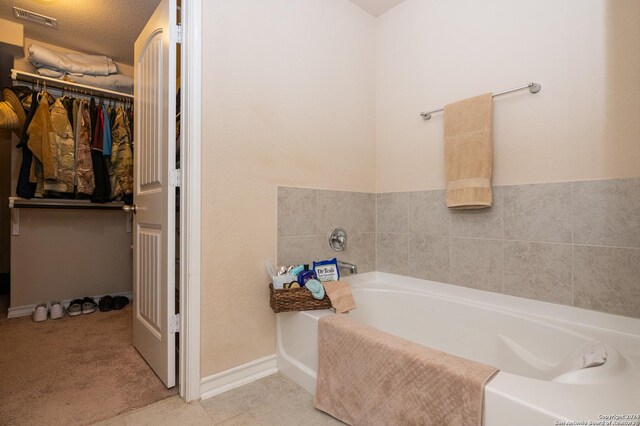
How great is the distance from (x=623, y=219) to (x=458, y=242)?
0.72 meters

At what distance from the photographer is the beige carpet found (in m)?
1.33

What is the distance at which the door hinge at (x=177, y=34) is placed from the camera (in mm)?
1480

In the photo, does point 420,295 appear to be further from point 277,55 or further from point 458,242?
point 277,55

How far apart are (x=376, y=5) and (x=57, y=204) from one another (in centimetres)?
305

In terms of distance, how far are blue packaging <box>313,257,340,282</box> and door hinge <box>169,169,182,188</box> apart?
837 mm

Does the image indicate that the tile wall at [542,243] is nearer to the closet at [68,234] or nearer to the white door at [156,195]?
the white door at [156,195]

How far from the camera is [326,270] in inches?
69.3

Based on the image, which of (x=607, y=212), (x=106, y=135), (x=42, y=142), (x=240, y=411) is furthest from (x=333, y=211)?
(x=42, y=142)

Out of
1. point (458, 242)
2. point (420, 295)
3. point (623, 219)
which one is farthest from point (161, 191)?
point (623, 219)

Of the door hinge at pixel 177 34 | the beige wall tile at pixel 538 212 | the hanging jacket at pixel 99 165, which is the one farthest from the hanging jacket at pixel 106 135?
the beige wall tile at pixel 538 212

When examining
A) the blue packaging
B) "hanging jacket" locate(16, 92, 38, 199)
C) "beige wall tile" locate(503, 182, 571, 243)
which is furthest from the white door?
"beige wall tile" locate(503, 182, 571, 243)

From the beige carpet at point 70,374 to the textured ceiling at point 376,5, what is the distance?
8.77 feet

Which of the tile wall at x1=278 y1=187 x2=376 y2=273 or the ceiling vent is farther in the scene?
the ceiling vent

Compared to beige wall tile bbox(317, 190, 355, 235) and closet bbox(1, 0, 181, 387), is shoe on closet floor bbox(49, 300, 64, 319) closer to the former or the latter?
closet bbox(1, 0, 181, 387)
